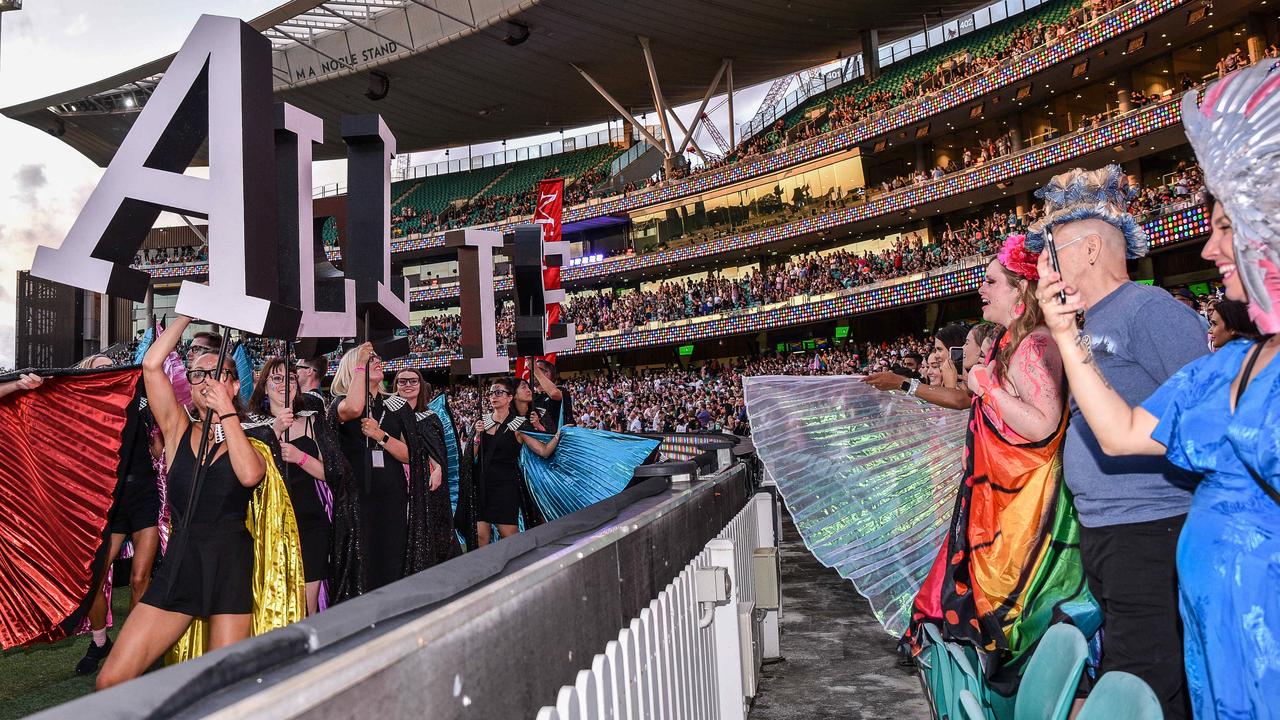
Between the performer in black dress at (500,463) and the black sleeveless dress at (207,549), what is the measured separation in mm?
3366

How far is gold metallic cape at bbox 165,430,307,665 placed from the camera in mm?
3338

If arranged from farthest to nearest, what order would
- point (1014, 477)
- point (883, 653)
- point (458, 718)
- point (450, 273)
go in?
point (450, 273) < point (883, 653) < point (1014, 477) < point (458, 718)

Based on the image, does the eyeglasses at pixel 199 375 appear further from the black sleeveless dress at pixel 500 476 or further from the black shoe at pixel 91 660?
the black sleeveless dress at pixel 500 476

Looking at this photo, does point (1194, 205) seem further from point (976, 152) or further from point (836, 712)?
point (836, 712)

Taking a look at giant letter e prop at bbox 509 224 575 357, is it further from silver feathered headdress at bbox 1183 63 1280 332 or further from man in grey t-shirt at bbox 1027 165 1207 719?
silver feathered headdress at bbox 1183 63 1280 332

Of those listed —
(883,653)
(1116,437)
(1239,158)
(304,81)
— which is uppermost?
(304,81)

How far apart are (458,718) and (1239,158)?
1663 mm

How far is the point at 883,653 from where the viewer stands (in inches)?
194

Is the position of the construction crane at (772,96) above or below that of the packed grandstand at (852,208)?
above

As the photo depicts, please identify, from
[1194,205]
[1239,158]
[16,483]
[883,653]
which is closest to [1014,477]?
[1239,158]

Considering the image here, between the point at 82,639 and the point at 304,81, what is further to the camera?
the point at 304,81

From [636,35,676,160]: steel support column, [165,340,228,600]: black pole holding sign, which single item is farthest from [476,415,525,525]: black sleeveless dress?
[636,35,676,160]: steel support column

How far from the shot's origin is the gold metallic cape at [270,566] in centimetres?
334

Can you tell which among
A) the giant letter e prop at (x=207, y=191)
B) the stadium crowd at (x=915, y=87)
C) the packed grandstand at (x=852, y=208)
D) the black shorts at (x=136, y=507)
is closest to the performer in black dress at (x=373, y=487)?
the black shorts at (x=136, y=507)
